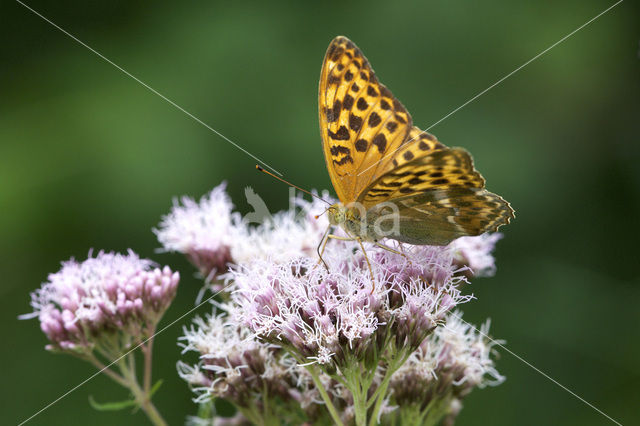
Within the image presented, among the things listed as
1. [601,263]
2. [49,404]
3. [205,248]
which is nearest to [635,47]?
[601,263]

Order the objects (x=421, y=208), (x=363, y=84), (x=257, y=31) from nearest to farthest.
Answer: (x=421, y=208)
(x=363, y=84)
(x=257, y=31)

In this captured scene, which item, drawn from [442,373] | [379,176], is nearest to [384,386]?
[442,373]

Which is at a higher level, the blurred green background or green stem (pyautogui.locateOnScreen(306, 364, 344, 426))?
the blurred green background

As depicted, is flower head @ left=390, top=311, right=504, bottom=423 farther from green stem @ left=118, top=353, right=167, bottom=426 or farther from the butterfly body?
green stem @ left=118, top=353, right=167, bottom=426

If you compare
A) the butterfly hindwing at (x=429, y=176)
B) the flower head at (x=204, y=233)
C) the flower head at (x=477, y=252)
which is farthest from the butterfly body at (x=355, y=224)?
the flower head at (x=204, y=233)

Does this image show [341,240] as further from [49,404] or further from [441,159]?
[49,404]

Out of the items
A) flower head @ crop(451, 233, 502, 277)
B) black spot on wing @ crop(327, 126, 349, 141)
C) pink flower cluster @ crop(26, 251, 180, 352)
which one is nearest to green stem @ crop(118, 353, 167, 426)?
pink flower cluster @ crop(26, 251, 180, 352)

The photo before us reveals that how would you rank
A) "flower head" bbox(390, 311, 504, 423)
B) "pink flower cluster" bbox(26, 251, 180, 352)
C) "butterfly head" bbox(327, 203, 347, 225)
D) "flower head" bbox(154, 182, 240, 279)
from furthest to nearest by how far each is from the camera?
"flower head" bbox(154, 182, 240, 279) < "pink flower cluster" bbox(26, 251, 180, 352) < "butterfly head" bbox(327, 203, 347, 225) < "flower head" bbox(390, 311, 504, 423)
